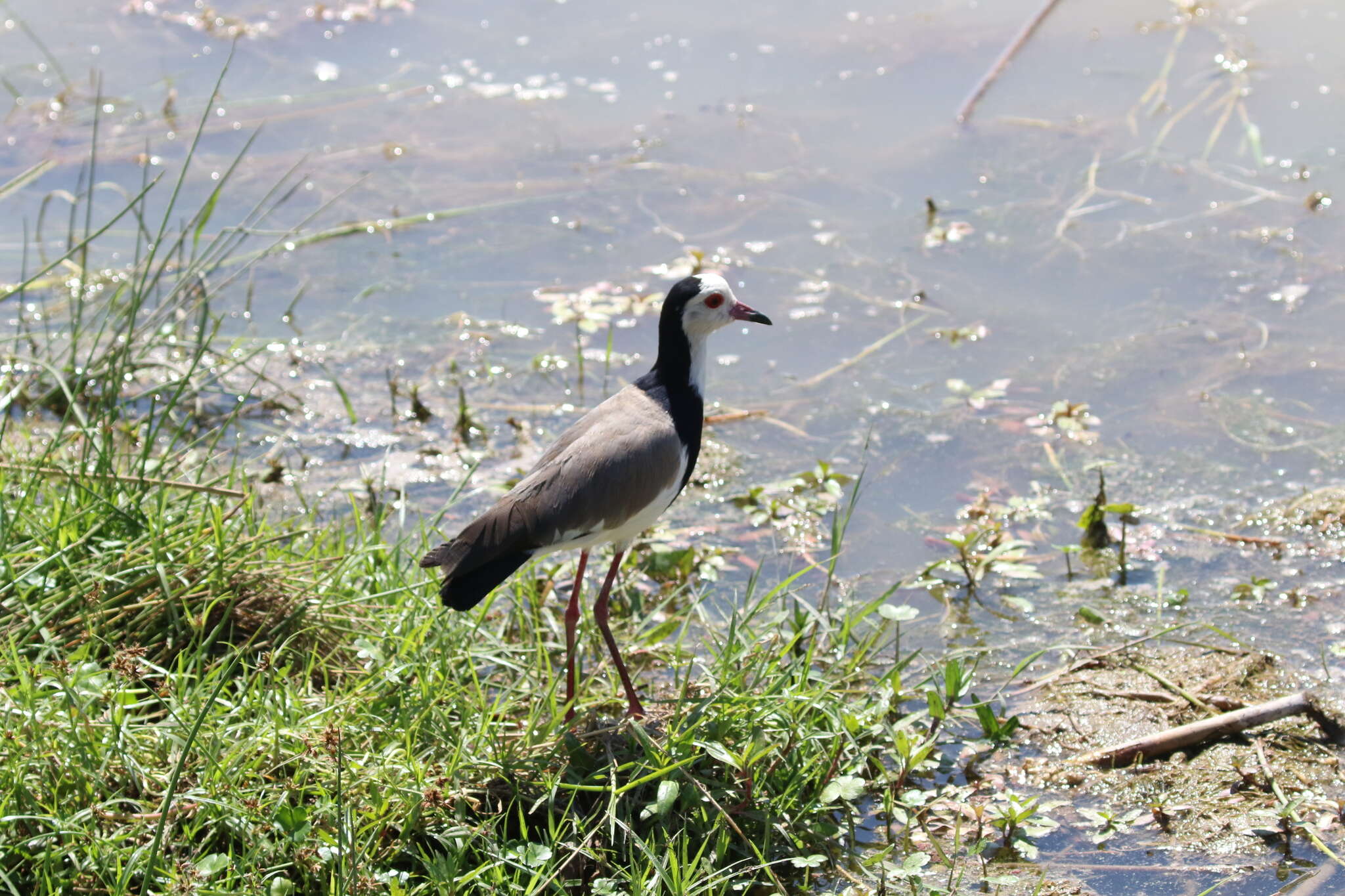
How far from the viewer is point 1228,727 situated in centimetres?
374

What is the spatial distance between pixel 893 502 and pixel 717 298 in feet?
5.13

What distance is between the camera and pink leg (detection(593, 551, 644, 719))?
375cm

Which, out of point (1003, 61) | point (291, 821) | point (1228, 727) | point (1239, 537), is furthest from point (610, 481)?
point (1003, 61)

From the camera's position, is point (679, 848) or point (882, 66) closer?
point (679, 848)

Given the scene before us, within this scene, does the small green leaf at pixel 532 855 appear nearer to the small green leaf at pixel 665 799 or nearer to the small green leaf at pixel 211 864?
the small green leaf at pixel 665 799

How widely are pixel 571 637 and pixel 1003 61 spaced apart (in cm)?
604

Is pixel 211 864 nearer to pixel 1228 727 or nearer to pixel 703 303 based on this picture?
pixel 703 303

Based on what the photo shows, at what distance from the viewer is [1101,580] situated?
470 cm

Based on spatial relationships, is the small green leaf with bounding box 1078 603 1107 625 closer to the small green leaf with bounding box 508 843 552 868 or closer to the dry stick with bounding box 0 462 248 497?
the small green leaf with bounding box 508 843 552 868

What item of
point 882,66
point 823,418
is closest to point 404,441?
point 823,418

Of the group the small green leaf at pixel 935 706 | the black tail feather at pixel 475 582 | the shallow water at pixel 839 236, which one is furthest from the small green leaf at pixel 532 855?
the shallow water at pixel 839 236

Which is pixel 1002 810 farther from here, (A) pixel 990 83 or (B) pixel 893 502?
(A) pixel 990 83

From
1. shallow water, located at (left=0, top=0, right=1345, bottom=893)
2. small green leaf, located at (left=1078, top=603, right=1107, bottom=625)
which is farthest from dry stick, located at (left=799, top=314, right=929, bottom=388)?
small green leaf, located at (left=1078, top=603, right=1107, bottom=625)

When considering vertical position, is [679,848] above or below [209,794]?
below
